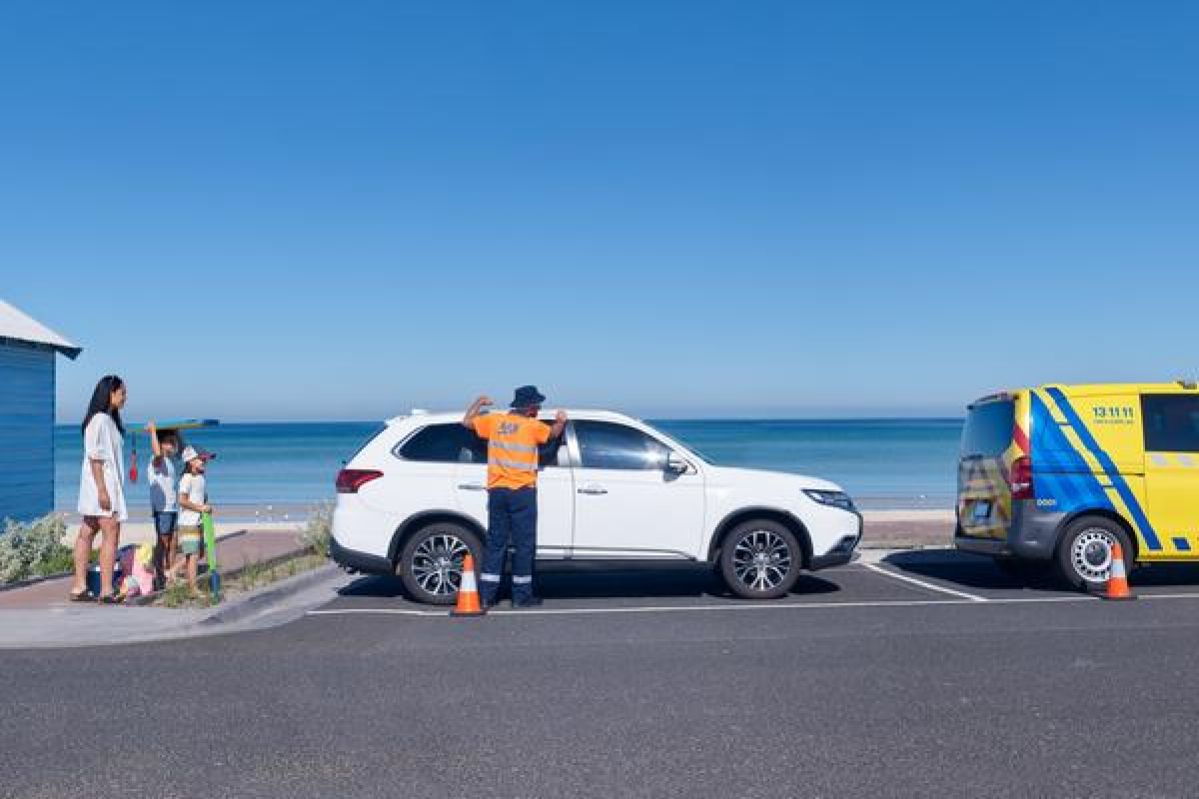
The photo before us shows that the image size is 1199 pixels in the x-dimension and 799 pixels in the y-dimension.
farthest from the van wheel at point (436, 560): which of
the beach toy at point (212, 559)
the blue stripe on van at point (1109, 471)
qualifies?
the blue stripe on van at point (1109, 471)

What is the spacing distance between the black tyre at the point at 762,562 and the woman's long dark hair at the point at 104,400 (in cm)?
548

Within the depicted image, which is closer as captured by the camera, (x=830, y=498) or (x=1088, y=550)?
(x=830, y=498)

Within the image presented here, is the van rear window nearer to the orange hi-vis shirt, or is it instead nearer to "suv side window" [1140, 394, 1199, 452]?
"suv side window" [1140, 394, 1199, 452]

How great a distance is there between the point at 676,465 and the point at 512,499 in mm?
1624

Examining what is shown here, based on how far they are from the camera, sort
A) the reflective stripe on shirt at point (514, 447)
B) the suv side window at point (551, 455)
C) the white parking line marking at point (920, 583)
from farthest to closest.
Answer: the white parking line marking at point (920, 583) → the suv side window at point (551, 455) → the reflective stripe on shirt at point (514, 447)

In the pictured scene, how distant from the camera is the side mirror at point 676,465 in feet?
34.9

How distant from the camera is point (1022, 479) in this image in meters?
11.0

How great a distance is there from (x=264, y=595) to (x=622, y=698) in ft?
16.5

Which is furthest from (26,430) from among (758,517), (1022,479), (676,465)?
(1022,479)

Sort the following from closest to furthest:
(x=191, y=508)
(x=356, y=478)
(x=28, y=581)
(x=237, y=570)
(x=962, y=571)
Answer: (x=356, y=478), (x=191, y=508), (x=28, y=581), (x=237, y=570), (x=962, y=571)

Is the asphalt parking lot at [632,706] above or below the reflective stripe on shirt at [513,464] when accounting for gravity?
below

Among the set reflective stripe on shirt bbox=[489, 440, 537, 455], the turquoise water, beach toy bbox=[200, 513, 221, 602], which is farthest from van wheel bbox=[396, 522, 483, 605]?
the turquoise water

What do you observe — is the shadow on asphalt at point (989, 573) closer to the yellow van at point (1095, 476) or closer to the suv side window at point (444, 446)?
the yellow van at point (1095, 476)

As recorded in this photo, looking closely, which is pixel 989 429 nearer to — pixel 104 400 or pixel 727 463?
pixel 104 400
